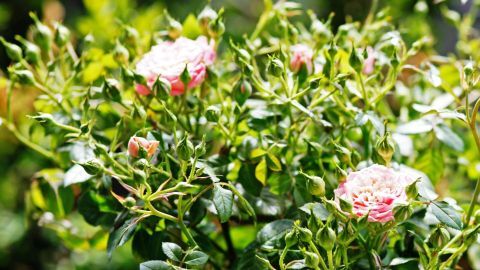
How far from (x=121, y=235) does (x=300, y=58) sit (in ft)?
0.73

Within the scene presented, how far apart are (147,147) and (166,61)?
0.39 ft

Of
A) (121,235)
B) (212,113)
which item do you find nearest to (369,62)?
(212,113)

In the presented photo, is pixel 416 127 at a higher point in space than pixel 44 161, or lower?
higher

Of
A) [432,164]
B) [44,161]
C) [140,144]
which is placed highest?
[140,144]

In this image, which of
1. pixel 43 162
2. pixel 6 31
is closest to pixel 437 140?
pixel 43 162

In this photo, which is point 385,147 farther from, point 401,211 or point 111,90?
point 111,90

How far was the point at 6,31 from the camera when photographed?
1697 mm

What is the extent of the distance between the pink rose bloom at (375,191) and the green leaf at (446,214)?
0.03m

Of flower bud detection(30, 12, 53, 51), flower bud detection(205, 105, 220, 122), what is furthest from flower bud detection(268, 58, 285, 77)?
flower bud detection(30, 12, 53, 51)

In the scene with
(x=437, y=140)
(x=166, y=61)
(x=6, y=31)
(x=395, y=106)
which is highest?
(x=166, y=61)

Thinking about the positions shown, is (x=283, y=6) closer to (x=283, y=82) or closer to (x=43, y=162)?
(x=283, y=82)

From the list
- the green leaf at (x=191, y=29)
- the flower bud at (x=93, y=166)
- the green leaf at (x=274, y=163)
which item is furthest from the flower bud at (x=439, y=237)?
the green leaf at (x=191, y=29)

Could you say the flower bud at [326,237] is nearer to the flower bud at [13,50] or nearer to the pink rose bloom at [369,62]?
the pink rose bloom at [369,62]

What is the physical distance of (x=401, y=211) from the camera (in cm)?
45
